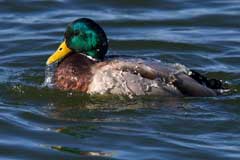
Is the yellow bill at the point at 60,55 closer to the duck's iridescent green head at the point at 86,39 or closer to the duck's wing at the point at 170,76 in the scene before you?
the duck's iridescent green head at the point at 86,39

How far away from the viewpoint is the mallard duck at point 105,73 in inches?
467

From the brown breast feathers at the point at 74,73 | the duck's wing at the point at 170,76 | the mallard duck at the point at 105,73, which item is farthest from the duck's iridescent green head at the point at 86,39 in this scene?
the duck's wing at the point at 170,76

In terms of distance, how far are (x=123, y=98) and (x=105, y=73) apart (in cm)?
35

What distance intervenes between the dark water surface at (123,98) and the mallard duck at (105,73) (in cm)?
12

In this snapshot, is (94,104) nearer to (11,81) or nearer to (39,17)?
(11,81)

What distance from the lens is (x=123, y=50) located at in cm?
1490

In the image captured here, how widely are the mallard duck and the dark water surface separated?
0.12 meters

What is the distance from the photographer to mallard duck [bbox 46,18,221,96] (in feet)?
38.9

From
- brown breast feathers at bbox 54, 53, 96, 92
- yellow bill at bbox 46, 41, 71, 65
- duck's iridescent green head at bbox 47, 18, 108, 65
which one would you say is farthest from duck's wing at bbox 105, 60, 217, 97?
yellow bill at bbox 46, 41, 71, 65

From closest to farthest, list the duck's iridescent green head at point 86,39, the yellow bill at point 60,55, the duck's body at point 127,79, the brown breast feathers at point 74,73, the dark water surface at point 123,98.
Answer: the dark water surface at point 123,98 < the duck's body at point 127,79 < the brown breast feathers at point 74,73 < the duck's iridescent green head at point 86,39 < the yellow bill at point 60,55

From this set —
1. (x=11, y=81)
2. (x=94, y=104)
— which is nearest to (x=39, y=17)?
(x=11, y=81)

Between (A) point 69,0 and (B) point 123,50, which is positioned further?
(A) point 69,0

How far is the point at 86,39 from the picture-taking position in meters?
12.4

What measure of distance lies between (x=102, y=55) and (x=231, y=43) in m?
3.32
